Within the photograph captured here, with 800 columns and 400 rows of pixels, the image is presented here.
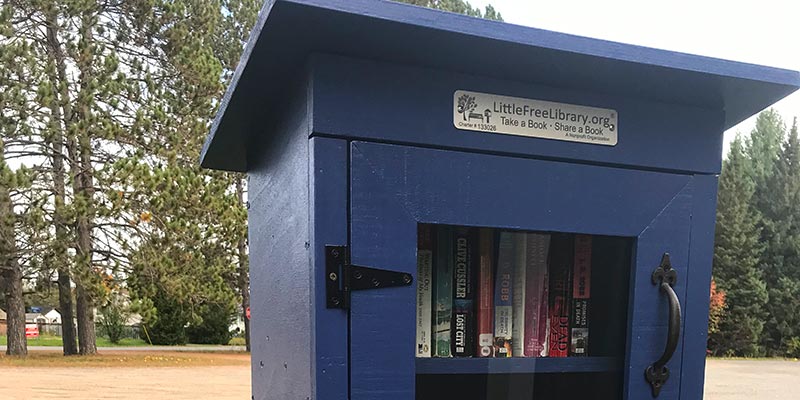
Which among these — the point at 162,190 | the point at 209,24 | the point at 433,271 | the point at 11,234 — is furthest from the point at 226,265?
the point at 433,271

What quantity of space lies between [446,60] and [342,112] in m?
0.19

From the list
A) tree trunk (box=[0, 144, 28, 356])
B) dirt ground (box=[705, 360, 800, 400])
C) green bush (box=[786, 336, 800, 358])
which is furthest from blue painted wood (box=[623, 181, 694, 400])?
green bush (box=[786, 336, 800, 358])

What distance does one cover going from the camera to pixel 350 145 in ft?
3.10

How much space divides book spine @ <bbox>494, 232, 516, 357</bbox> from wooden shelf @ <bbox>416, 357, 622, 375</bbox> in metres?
0.07

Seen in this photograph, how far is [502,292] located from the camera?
1216mm

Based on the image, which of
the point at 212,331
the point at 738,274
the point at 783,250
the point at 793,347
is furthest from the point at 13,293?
the point at 783,250

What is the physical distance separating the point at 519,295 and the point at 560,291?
0.10 m

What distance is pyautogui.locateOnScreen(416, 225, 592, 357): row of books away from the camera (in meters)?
1.15

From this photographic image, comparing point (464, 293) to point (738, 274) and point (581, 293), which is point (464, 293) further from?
point (738, 274)

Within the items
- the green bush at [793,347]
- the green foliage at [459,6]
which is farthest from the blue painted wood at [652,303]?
the green bush at [793,347]

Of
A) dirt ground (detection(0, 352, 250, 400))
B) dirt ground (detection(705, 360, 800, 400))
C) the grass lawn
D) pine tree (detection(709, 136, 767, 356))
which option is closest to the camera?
dirt ground (detection(0, 352, 250, 400))

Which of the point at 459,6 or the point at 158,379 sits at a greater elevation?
the point at 459,6

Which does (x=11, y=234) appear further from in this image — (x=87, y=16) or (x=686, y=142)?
(x=686, y=142)

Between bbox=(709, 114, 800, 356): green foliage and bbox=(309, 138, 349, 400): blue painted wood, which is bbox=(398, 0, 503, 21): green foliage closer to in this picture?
bbox=(709, 114, 800, 356): green foliage
